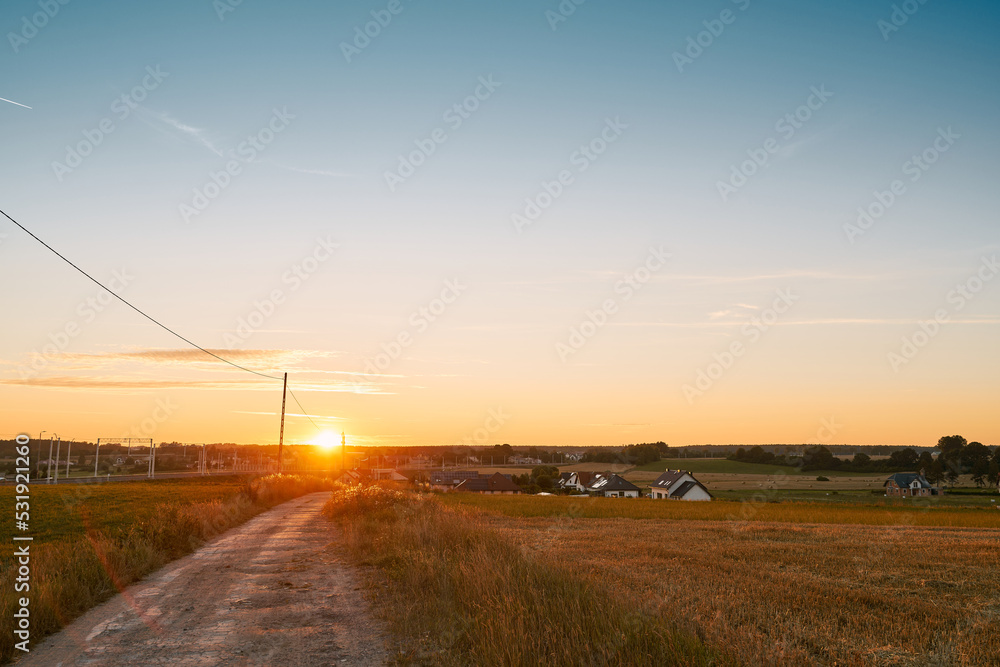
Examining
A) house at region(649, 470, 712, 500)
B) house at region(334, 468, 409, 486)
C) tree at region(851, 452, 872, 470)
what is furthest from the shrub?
tree at region(851, 452, 872, 470)

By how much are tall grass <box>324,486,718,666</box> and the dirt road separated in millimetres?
690

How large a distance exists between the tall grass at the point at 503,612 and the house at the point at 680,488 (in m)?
76.4

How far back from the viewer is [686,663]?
570cm

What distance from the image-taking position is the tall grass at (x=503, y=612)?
246 inches

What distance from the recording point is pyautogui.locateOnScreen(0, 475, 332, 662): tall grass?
28.9 ft

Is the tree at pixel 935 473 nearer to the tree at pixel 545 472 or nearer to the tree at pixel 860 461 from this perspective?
the tree at pixel 860 461

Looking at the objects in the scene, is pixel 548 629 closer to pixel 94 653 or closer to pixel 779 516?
pixel 94 653

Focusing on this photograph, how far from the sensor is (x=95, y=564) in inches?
460

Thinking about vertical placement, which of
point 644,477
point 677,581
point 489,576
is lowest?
point 644,477

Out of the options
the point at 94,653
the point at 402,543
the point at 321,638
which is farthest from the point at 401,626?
the point at 402,543

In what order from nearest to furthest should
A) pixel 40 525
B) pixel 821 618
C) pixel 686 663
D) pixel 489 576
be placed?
pixel 686 663 < pixel 489 576 < pixel 821 618 < pixel 40 525

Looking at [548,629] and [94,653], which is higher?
[548,629]

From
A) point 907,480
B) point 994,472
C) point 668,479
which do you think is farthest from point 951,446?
point 668,479

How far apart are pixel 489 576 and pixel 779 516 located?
3478cm
